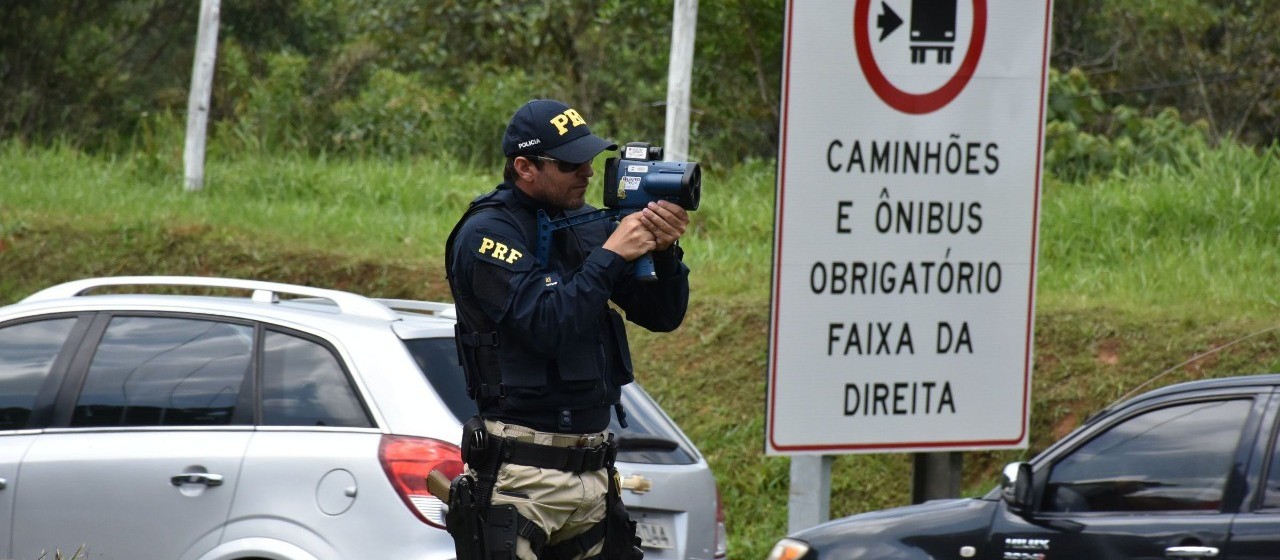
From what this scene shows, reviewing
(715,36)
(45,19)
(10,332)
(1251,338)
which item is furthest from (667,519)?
(45,19)

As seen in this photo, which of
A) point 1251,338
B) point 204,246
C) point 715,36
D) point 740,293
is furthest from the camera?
point 715,36

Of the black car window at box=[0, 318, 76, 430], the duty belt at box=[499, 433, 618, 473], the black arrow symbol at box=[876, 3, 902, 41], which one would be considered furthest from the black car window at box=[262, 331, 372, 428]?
the black arrow symbol at box=[876, 3, 902, 41]

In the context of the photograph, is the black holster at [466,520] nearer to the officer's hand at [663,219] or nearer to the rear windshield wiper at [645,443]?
the officer's hand at [663,219]

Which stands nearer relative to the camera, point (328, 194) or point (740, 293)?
point (740, 293)

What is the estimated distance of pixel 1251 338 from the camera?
7.38 meters

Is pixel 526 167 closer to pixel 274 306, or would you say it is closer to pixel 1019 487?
pixel 274 306

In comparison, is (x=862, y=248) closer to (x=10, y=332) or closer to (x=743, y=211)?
(x=10, y=332)

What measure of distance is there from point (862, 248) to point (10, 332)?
3068 millimetres

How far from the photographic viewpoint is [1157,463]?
4.36 meters

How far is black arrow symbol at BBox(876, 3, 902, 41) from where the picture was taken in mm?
5023

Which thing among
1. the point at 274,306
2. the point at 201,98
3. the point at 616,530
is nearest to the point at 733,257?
the point at 201,98

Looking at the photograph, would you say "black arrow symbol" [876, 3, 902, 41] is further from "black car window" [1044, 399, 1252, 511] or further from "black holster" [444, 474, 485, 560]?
"black holster" [444, 474, 485, 560]

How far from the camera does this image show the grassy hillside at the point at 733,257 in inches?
299

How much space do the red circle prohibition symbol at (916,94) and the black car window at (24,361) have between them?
296cm
